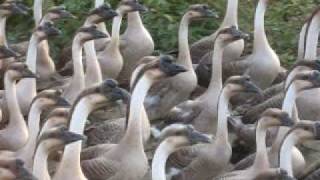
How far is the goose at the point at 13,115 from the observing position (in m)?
11.7

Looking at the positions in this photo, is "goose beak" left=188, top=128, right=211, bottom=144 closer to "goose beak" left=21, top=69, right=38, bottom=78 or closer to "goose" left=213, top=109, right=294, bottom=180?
"goose" left=213, top=109, right=294, bottom=180

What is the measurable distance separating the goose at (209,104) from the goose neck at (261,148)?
130cm

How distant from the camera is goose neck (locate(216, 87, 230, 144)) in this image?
1113 cm

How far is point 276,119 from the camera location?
1074 centimetres

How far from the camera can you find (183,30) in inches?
539

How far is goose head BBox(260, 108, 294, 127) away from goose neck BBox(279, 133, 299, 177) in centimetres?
26

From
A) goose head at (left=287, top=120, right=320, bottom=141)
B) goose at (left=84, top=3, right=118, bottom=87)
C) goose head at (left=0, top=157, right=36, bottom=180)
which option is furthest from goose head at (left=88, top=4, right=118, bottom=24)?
goose head at (left=0, top=157, right=36, bottom=180)

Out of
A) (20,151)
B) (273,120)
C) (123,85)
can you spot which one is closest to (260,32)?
(123,85)

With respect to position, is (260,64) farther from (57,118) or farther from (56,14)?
(57,118)

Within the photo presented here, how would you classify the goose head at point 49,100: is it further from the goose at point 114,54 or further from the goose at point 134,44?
the goose at point 134,44

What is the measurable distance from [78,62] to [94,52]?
55 centimetres

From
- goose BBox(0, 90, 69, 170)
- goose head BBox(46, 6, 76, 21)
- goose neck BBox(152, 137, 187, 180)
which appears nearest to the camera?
goose neck BBox(152, 137, 187, 180)

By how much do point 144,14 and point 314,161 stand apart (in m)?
4.96

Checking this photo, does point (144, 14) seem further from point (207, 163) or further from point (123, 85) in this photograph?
point (207, 163)
